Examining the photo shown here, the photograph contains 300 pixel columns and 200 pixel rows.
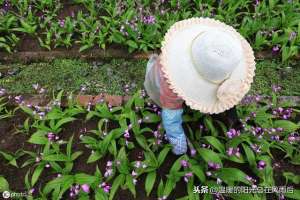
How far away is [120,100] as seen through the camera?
10.1 feet

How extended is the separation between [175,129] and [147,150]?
0.34 meters

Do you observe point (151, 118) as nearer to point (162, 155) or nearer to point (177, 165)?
point (162, 155)

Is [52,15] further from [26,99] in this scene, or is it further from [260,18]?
[260,18]

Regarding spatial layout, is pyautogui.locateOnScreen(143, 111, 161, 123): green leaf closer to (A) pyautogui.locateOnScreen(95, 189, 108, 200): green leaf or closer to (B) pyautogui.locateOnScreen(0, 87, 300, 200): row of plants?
(B) pyautogui.locateOnScreen(0, 87, 300, 200): row of plants

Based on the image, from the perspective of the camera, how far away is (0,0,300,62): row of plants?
11.2ft

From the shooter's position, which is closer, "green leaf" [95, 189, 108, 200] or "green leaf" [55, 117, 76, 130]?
"green leaf" [95, 189, 108, 200]

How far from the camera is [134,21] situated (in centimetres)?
351

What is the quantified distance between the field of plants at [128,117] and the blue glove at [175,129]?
0.08 meters

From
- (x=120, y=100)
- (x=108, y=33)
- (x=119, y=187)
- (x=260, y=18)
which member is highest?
(x=260, y=18)

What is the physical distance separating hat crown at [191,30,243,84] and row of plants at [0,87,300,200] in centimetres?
82

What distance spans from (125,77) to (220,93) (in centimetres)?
156

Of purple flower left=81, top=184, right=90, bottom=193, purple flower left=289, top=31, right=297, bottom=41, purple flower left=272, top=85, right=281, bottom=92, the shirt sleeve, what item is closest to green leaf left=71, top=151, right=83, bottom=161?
purple flower left=81, top=184, right=90, bottom=193

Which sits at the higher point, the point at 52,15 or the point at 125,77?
the point at 52,15

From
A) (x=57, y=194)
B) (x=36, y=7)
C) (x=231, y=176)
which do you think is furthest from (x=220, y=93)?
(x=36, y=7)
